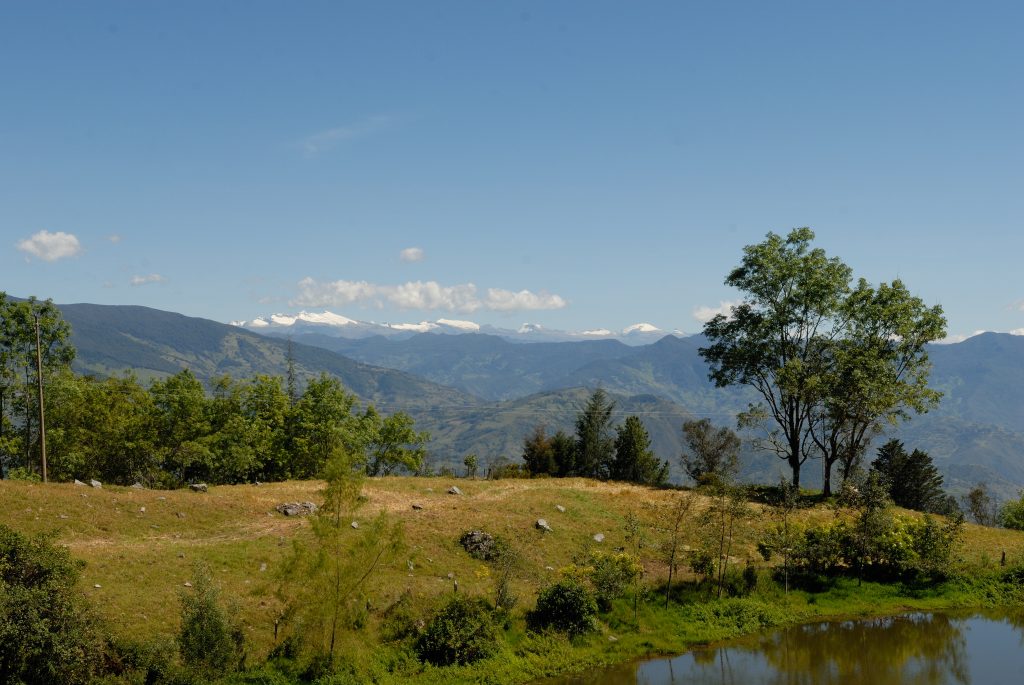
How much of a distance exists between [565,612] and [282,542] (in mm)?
15203

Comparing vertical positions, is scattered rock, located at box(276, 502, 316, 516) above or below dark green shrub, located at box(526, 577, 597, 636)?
above

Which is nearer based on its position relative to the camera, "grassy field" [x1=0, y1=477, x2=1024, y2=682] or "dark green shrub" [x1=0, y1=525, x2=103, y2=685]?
"dark green shrub" [x1=0, y1=525, x2=103, y2=685]

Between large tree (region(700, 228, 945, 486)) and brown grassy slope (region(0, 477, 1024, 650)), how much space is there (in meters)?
9.29

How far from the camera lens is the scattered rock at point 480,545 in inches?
1451

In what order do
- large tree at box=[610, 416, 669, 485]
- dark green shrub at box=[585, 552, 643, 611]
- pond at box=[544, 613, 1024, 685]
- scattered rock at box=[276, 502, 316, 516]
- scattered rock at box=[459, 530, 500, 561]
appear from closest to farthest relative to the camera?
pond at box=[544, 613, 1024, 685], dark green shrub at box=[585, 552, 643, 611], scattered rock at box=[459, 530, 500, 561], scattered rock at box=[276, 502, 316, 516], large tree at box=[610, 416, 669, 485]

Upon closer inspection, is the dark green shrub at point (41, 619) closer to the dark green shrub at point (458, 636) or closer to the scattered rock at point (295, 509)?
the dark green shrub at point (458, 636)

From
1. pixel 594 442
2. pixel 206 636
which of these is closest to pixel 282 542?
pixel 206 636

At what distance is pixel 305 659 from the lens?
2528 cm

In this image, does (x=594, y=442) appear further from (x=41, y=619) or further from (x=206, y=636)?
(x=41, y=619)

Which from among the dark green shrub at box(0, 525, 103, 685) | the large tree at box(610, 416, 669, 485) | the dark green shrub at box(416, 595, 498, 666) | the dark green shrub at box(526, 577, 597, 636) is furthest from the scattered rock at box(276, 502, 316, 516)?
the large tree at box(610, 416, 669, 485)

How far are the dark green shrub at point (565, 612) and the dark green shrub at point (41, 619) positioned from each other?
17723 mm

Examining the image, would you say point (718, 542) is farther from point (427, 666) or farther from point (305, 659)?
point (305, 659)

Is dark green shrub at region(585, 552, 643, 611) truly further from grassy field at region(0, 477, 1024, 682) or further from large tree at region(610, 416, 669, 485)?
large tree at region(610, 416, 669, 485)

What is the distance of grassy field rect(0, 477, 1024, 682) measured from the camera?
28.4m
